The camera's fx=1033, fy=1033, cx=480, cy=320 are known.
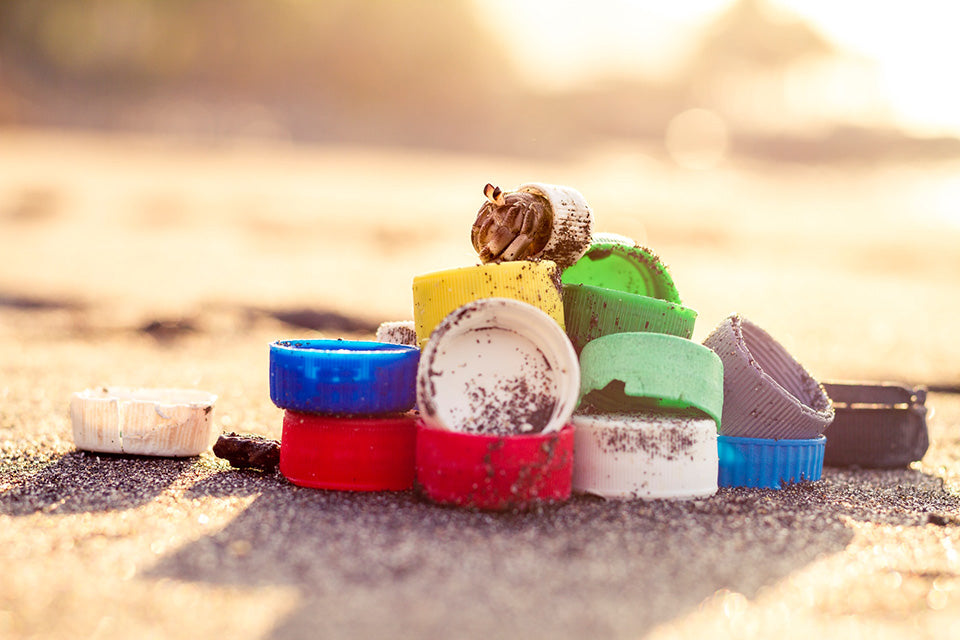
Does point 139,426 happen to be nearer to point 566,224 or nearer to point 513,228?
point 513,228

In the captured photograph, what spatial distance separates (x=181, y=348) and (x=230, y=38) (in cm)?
4149

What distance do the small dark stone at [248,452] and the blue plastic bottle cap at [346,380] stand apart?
49cm

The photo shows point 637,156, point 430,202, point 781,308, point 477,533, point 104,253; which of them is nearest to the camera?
point 477,533

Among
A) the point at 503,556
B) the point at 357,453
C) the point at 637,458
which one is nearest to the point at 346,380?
the point at 357,453

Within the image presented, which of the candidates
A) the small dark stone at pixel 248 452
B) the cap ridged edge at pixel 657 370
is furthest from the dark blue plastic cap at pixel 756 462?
the small dark stone at pixel 248 452

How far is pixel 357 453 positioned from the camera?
4.90 m

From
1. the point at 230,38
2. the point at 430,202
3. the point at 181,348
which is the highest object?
the point at 230,38

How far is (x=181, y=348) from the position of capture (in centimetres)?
1026

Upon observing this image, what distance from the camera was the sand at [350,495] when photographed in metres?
3.49

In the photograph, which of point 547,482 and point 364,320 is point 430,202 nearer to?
point 364,320

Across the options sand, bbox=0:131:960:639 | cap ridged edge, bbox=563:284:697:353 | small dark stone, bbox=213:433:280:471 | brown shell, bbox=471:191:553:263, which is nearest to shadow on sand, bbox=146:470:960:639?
sand, bbox=0:131:960:639

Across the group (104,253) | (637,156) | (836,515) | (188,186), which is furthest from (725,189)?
(836,515)

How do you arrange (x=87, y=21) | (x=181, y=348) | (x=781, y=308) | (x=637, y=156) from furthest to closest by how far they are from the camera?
(x=87, y=21) < (x=637, y=156) < (x=781, y=308) < (x=181, y=348)

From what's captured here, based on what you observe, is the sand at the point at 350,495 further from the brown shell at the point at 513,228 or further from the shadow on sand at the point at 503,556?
the brown shell at the point at 513,228
